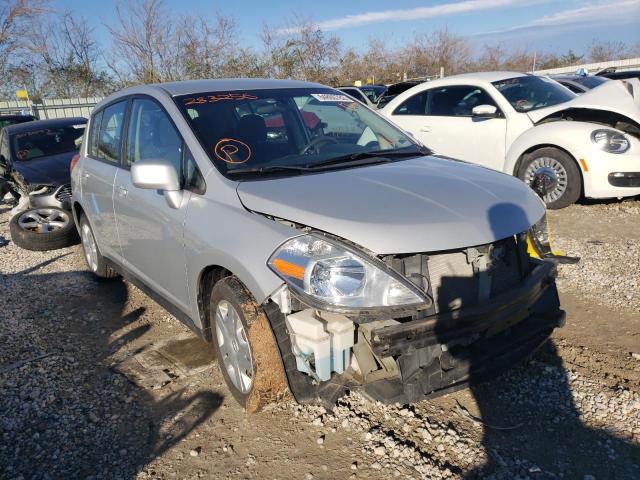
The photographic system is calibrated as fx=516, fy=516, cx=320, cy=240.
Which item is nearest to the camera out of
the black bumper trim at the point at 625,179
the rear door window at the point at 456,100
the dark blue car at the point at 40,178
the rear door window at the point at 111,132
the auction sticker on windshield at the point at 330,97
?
the auction sticker on windshield at the point at 330,97

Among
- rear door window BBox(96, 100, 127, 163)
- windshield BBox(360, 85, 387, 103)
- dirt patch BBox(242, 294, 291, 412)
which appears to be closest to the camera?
dirt patch BBox(242, 294, 291, 412)

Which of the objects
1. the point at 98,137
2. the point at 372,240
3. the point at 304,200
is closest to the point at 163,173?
the point at 304,200

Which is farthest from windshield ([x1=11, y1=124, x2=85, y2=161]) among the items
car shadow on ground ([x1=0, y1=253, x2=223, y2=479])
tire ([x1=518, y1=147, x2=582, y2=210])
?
tire ([x1=518, y1=147, x2=582, y2=210])

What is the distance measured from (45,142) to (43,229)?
2.61 m

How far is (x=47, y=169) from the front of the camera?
25.8 feet

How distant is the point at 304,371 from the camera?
2543 millimetres

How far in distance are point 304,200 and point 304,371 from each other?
842 mm

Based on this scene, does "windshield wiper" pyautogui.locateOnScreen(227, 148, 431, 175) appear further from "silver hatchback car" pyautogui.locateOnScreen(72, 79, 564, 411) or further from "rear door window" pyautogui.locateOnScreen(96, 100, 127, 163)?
"rear door window" pyautogui.locateOnScreen(96, 100, 127, 163)

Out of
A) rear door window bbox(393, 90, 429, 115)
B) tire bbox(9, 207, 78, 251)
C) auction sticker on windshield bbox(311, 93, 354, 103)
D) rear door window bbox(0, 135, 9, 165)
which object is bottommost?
tire bbox(9, 207, 78, 251)

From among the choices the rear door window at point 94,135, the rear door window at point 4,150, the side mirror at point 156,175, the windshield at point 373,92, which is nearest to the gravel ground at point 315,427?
the side mirror at point 156,175

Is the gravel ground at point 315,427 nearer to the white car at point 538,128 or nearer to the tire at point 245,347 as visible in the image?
the tire at point 245,347

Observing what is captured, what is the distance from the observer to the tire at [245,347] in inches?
100

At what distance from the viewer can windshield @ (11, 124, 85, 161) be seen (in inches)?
335

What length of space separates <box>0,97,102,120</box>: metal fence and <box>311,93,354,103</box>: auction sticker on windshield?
18.6 m
